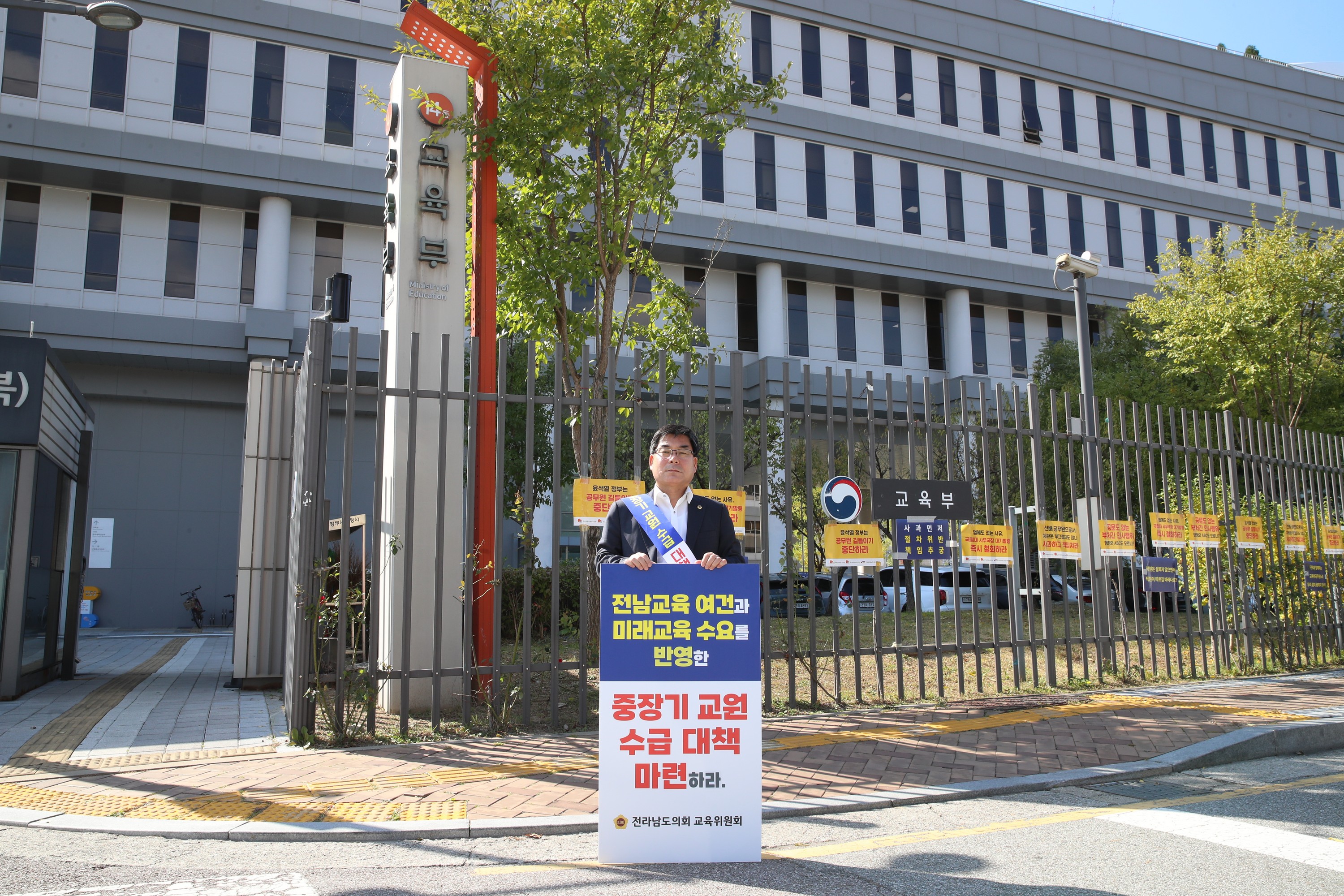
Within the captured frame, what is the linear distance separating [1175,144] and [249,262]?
103 ft

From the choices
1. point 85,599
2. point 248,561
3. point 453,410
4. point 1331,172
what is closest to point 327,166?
point 85,599

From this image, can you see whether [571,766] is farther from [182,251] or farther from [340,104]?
[340,104]

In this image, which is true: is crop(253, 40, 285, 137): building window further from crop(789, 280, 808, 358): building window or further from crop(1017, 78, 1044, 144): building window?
crop(1017, 78, 1044, 144): building window

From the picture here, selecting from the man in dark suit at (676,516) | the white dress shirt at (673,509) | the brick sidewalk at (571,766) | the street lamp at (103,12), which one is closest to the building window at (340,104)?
the street lamp at (103,12)

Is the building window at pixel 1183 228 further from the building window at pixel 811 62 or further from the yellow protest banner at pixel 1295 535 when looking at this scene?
the yellow protest banner at pixel 1295 535

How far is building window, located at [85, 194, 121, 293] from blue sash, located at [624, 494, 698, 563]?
22.8m

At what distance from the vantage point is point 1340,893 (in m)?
3.68

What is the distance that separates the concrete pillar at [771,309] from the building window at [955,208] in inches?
261

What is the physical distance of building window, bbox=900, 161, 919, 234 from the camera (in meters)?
29.1

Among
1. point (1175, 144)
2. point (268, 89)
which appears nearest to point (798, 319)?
point (268, 89)

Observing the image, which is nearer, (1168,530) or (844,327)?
(1168,530)

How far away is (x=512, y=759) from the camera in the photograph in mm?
5848

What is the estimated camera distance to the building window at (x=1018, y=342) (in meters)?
31.1

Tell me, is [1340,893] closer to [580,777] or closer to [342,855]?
[580,777]
